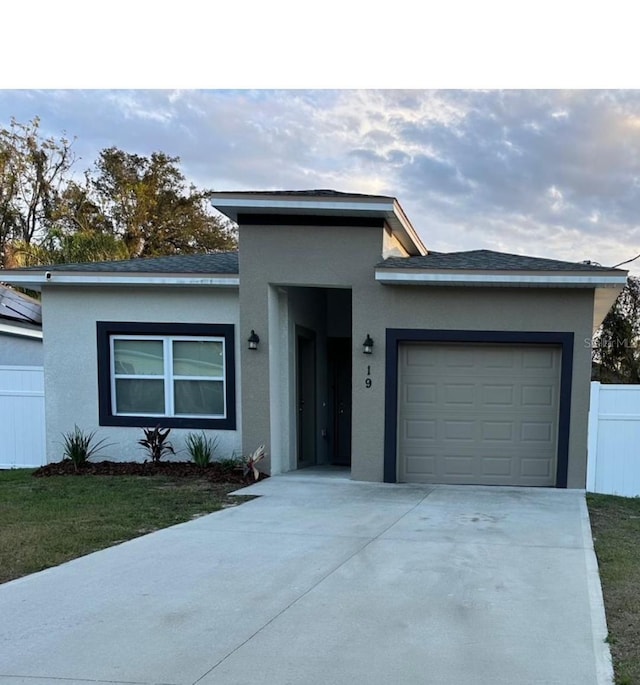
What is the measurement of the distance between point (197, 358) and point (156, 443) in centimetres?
161

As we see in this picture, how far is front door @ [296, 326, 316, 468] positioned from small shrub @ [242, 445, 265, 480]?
1.67 meters

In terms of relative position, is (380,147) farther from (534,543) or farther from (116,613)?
(116,613)

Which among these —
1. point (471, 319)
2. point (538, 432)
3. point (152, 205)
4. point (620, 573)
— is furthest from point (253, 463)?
point (152, 205)

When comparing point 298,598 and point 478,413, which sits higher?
point 478,413

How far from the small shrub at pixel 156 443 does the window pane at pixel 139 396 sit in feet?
1.40

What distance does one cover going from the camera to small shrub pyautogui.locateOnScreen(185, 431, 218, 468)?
29.9ft

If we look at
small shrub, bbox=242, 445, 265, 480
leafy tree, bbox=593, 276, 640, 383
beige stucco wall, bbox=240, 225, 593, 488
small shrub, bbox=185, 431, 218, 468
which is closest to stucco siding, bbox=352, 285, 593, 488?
beige stucco wall, bbox=240, 225, 593, 488

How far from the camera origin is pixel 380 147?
18.0 m

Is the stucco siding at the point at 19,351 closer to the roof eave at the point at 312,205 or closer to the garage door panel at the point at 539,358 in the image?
the roof eave at the point at 312,205

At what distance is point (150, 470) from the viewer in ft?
29.3

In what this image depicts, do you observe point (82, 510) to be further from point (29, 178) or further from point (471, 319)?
point (29, 178)

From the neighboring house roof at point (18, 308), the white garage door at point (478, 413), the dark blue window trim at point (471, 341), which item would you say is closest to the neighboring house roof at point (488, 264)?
the dark blue window trim at point (471, 341)

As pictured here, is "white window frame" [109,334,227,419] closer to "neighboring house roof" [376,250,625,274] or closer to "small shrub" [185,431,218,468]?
"small shrub" [185,431,218,468]

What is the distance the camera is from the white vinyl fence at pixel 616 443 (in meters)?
8.29
